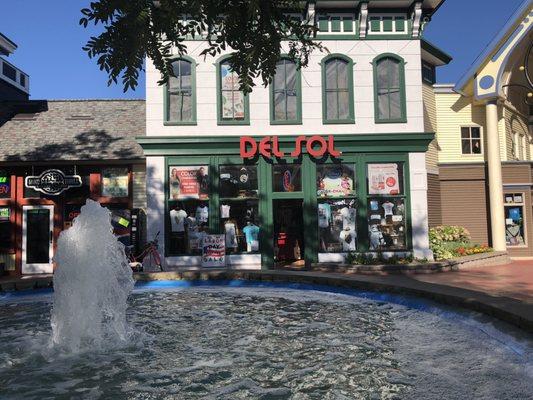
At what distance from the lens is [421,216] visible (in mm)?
16359

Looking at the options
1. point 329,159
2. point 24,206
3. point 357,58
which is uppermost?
point 357,58

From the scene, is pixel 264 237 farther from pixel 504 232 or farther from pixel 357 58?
pixel 504 232

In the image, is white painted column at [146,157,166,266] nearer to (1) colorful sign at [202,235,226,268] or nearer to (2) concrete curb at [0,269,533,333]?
(1) colorful sign at [202,235,226,268]

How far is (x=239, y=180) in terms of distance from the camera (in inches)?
640

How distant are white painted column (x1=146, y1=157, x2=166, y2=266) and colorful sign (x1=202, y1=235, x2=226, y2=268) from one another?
5.03ft

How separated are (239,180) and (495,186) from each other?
9.76m

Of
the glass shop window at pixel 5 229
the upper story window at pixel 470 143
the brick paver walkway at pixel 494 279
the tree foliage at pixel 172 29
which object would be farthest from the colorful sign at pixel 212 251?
the upper story window at pixel 470 143

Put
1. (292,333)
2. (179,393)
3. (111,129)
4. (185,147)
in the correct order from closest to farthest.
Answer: (179,393) → (292,333) → (185,147) → (111,129)

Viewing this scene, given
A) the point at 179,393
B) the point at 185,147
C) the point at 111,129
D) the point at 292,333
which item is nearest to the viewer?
the point at 179,393

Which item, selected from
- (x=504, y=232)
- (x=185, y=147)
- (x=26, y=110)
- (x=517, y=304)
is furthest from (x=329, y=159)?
(x=26, y=110)

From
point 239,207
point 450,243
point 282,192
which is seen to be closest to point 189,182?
point 239,207

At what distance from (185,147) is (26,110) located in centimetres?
735

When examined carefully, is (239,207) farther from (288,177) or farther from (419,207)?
(419,207)

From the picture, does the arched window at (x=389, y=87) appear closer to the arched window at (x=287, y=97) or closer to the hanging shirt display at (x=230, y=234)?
the arched window at (x=287, y=97)
